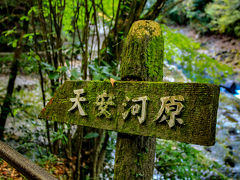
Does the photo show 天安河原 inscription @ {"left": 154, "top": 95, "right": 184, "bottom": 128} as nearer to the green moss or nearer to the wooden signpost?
the wooden signpost

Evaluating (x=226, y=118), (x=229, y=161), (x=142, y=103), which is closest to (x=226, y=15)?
(x=226, y=118)

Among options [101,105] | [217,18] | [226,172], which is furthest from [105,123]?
[217,18]

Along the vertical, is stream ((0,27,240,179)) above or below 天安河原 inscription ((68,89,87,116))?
below

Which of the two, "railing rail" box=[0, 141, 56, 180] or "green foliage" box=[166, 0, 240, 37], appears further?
"green foliage" box=[166, 0, 240, 37]

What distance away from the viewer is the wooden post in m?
1.33

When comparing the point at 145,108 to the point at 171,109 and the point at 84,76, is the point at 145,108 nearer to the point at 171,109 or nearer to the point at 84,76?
the point at 171,109

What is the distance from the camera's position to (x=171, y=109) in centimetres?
105

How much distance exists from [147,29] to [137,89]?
0.50m

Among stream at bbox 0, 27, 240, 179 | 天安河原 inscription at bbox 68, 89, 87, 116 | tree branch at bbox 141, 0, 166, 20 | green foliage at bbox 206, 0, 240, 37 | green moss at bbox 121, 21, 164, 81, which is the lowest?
stream at bbox 0, 27, 240, 179

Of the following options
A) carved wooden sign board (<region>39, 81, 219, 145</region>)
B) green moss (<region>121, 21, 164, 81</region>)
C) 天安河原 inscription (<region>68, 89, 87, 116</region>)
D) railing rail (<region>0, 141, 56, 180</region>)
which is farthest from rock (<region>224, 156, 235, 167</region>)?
railing rail (<region>0, 141, 56, 180</region>)

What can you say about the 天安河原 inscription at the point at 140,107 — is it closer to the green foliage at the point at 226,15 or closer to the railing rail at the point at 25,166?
the railing rail at the point at 25,166

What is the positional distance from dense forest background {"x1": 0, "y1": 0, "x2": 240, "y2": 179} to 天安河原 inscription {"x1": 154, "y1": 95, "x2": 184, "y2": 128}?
2.93ft

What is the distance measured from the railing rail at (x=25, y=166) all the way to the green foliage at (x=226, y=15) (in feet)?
37.2

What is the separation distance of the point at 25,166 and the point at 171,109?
812 mm
